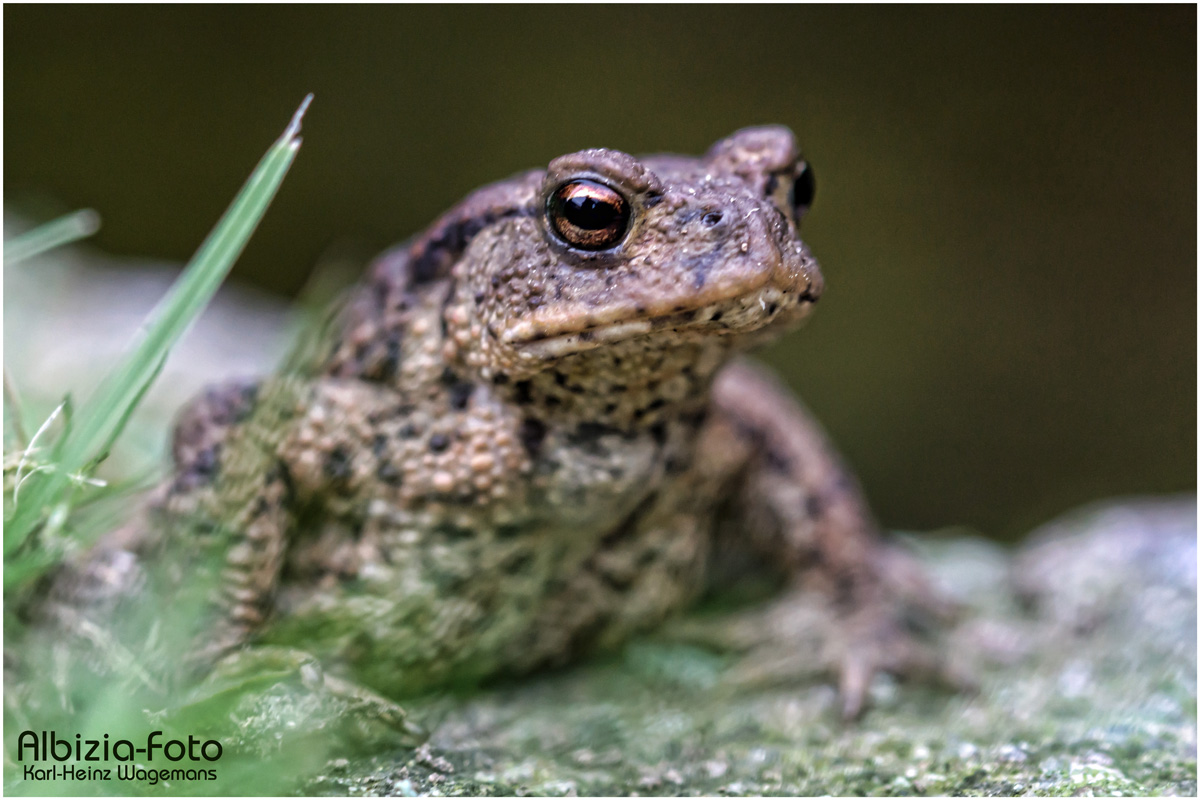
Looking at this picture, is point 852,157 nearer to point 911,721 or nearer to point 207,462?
point 911,721

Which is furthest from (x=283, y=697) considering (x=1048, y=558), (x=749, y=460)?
(x=1048, y=558)

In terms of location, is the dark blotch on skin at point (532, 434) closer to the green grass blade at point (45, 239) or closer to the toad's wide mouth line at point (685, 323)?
the toad's wide mouth line at point (685, 323)

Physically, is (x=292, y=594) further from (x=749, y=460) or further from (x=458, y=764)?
(x=749, y=460)

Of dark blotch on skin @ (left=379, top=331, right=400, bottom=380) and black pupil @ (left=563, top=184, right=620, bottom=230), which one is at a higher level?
black pupil @ (left=563, top=184, right=620, bottom=230)

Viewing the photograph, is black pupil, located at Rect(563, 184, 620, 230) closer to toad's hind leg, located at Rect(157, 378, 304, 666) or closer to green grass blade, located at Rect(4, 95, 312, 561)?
green grass blade, located at Rect(4, 95, 312, 561)

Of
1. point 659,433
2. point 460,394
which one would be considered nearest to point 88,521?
point 460,394

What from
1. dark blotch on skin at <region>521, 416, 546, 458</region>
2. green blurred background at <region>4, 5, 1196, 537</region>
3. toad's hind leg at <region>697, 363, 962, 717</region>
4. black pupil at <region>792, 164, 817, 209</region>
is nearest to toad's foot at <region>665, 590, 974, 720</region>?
toad's hind leg at <region>697, 363, 962, 717</region>
